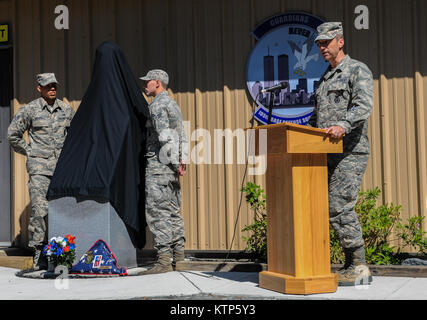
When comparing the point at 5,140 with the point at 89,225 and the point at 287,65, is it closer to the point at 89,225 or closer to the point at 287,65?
the point at 89,225

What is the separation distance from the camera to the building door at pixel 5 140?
8.99 metres

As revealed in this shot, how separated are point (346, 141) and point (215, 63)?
2819 mm

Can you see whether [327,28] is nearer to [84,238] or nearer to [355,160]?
[355,160]

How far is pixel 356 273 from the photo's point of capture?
552 centimetres

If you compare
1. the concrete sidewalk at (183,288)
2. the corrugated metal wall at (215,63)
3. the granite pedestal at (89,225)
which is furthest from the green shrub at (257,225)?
the granite pedestal at (89,225)

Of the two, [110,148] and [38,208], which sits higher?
[110,148]

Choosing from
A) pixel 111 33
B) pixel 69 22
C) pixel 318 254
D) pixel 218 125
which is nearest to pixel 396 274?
pixel 318 254

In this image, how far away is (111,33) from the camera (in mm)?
8500

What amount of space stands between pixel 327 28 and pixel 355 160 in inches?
45.8

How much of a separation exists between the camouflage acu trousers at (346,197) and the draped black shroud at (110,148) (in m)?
2.38

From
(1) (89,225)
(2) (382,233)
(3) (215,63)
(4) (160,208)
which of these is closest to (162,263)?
(4) (160,208)

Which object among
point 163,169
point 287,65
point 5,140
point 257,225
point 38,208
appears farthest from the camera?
point 5,140

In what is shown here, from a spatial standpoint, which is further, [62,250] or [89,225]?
[89,225]

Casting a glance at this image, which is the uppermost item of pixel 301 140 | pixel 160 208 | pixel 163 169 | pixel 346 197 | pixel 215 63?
pixel 215 63
